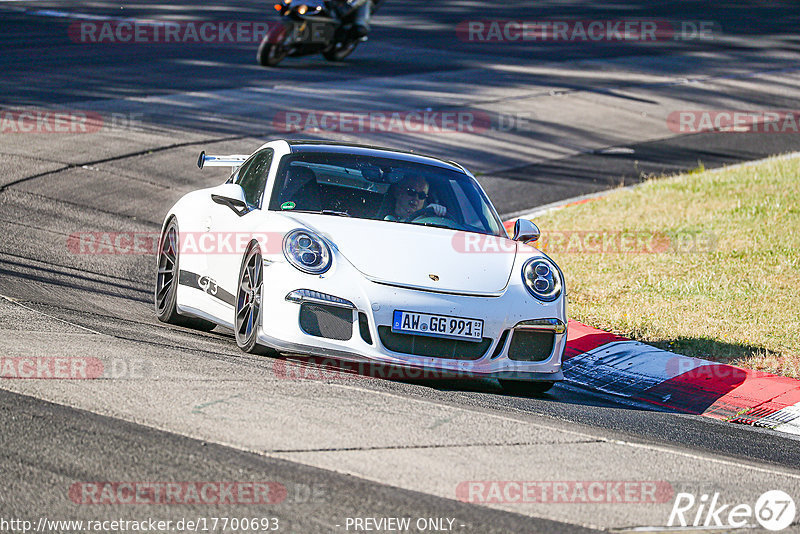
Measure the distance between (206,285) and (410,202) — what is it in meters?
1.55

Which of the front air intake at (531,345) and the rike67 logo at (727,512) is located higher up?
the front air intake at (531,345)

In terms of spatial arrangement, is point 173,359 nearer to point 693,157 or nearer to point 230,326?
point 230,326

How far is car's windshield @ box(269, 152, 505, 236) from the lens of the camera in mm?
7859

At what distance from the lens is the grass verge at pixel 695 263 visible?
9.27 metres

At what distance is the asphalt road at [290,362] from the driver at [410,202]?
1.24m

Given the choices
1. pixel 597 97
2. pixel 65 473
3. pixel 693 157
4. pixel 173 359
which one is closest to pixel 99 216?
pixel 173 359

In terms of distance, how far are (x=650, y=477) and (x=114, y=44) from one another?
22.4 meters

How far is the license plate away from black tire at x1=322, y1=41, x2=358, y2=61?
18.7 m

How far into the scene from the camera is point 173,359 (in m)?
6.43
